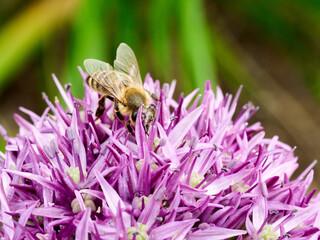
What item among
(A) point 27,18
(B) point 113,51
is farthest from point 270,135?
(A) point 27,18

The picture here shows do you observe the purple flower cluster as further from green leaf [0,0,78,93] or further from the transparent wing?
green leaf [0,0,78,93]

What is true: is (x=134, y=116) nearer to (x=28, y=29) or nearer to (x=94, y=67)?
(x=94, y=67)

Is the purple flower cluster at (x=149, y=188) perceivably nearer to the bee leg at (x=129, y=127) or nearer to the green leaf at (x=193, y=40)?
the bee leg at (x=129, y=127)

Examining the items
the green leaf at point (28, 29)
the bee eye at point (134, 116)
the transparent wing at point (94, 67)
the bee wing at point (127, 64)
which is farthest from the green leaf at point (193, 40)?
the bee eye at point (134, 116)

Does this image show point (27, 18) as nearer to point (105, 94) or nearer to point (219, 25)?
point (219, 25)

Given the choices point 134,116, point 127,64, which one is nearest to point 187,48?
point 127,64
